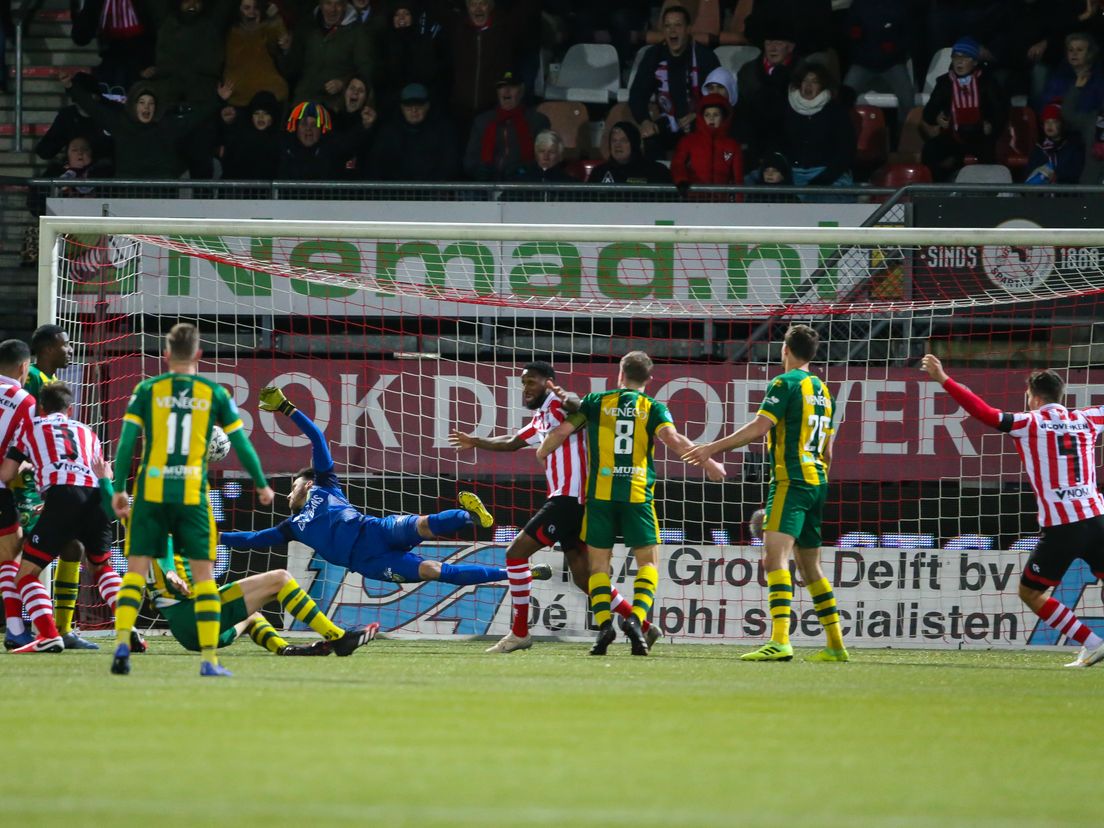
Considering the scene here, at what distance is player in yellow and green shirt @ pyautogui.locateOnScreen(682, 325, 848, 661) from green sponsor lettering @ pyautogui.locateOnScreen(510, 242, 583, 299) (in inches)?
182

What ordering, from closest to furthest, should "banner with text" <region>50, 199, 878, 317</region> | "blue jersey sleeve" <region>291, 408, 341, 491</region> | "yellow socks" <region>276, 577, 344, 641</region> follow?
"yellow socks" <region>276, 577, 344, 641</region> < "blue jersey sleeve" <region>291, 408, 341, 491</region> < "banner with text" <region>50, 199, 878, 317</region>

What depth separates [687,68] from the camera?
57.6 ft

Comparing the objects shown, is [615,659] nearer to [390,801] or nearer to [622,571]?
[622,571]

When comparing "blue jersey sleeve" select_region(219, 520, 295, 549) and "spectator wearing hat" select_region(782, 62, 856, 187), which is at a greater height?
"spectator wearing hat" select_region(782, 62, 856, 187)

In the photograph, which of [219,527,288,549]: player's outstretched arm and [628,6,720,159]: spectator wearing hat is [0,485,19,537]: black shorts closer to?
[219,527,288,549]: player's outstretched arm

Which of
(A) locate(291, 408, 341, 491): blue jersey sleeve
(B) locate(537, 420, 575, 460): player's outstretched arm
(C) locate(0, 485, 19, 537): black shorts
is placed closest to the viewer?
(C) locate(0, 485, 19, 537): black shorts

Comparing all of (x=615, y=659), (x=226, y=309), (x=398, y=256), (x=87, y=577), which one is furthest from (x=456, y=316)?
(x=615, y=659)

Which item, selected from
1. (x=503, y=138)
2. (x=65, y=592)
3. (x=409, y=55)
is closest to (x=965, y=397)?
(x=65, y=592)

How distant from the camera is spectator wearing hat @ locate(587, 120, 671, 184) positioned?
653 inches

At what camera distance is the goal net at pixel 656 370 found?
13.3 metres

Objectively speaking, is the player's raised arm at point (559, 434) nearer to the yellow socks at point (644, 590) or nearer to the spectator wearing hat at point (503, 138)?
the yellow socks at point (644, 590)

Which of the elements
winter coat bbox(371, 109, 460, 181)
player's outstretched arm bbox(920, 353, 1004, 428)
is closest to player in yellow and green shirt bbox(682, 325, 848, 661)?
player's outstretched arm bbox(920, 353, 1004, 428)

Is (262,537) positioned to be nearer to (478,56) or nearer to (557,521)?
(557,521)

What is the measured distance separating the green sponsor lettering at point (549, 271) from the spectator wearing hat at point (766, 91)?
3.05m
